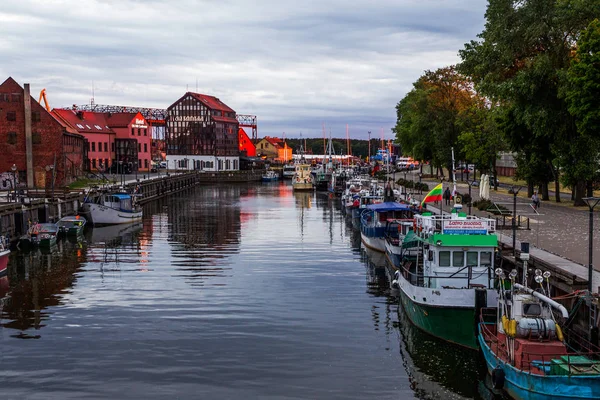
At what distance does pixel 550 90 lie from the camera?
5894 cm

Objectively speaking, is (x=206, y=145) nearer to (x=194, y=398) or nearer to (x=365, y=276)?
(x=365, y=276)

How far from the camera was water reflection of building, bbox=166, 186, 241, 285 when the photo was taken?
48031 mm

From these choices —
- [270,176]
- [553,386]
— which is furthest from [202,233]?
[270,176]

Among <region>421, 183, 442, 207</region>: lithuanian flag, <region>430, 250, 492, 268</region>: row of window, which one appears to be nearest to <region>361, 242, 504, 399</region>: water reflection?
<region>430, 250, 492, 268</region>: row of window

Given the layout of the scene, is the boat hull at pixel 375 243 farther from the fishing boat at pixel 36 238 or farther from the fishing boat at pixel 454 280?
the fishing boat at pixel 36 238

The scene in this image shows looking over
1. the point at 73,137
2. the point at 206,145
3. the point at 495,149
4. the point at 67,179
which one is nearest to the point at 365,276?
the point at 495,149

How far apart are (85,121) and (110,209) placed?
7475 cm

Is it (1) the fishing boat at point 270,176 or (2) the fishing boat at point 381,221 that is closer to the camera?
(2) the fishing boat at point 381,221

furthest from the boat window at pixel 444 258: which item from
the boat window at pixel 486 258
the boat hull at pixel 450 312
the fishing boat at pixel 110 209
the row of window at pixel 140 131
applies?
the row of window at pixel 140 131

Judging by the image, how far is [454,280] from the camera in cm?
2994

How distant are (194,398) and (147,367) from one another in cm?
375

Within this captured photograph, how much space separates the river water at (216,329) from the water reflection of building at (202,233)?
36 cm

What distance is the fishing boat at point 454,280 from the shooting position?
2758 centimetres

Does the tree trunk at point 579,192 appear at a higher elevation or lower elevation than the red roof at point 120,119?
lower
